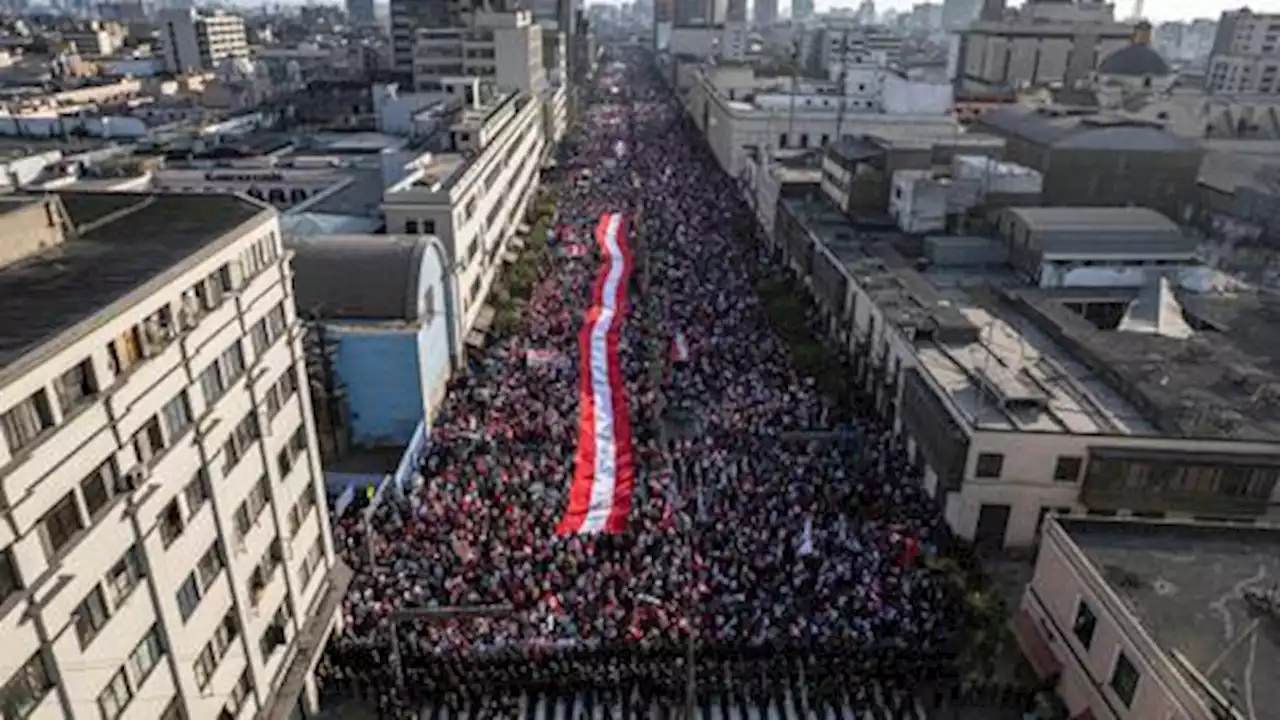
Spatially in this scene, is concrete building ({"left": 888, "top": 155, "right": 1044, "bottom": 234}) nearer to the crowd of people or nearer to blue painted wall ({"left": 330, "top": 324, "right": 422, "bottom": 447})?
the crowd of people

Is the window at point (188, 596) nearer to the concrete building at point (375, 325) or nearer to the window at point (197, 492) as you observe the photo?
the window at point (197, 492)

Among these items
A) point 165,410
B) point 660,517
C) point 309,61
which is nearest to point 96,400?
point 165,410

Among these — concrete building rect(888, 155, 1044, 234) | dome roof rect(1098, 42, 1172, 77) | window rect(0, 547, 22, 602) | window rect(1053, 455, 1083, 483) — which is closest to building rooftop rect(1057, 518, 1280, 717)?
window rect(1053, 455, 1083, 483)

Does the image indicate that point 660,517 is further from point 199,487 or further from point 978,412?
point 199,487

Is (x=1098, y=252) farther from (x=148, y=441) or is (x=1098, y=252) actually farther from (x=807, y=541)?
(x=148, y=441)

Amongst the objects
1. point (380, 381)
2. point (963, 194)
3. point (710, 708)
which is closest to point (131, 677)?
point (710, 708)

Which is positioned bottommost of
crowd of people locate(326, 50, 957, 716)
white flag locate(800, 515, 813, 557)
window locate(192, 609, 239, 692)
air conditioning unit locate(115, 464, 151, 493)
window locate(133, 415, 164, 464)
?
crowd of people locate(326, 50, 957, 716)
